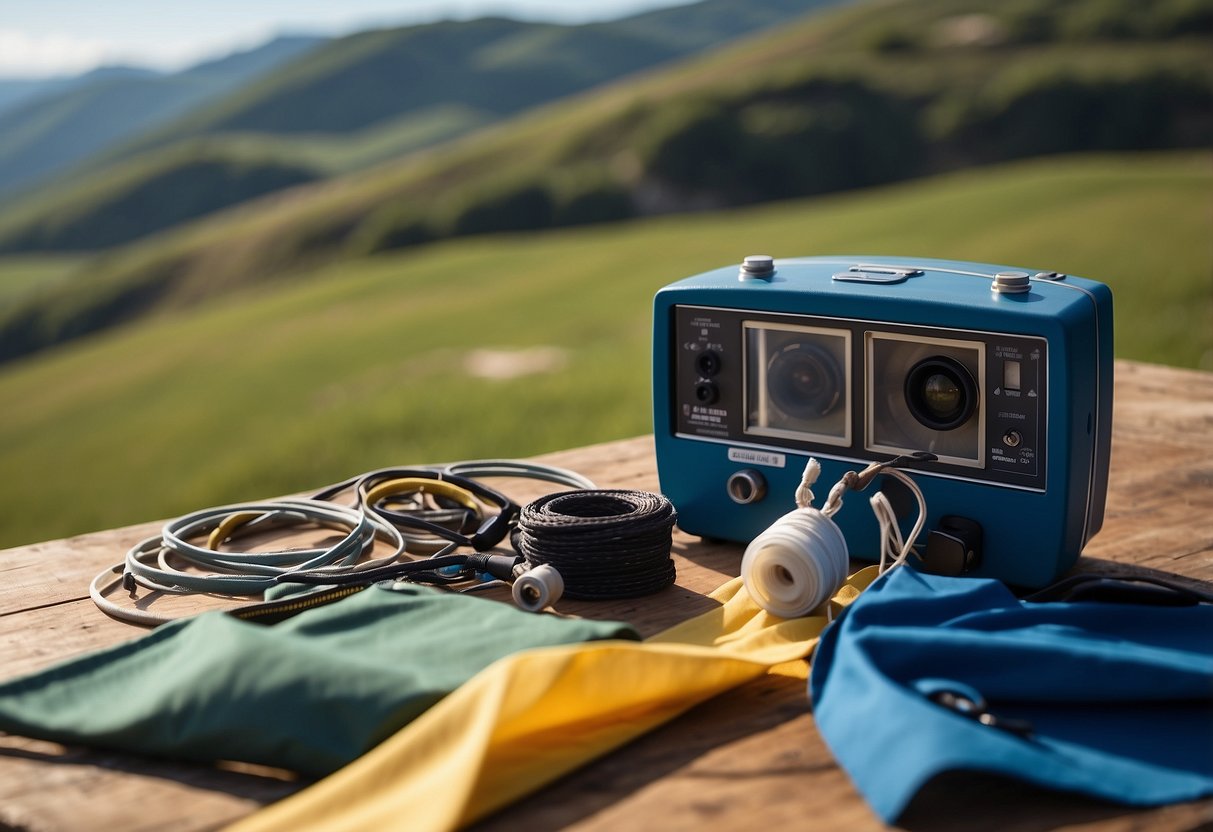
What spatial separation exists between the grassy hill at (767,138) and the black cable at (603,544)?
37.8 metres

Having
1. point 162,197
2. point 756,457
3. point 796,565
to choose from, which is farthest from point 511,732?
point 162,197

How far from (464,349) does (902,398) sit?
971 centimetres

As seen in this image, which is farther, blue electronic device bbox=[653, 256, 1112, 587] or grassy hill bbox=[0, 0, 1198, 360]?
grassy hill bbox=[0, 0, 1198, 360]

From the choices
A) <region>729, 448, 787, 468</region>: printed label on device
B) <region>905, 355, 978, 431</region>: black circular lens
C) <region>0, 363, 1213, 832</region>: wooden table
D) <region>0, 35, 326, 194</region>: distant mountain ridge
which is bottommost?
<region>0, 363, 1213, 832</region>: wooden table

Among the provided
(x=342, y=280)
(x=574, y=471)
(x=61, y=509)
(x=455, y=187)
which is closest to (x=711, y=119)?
(x=455, y=187)

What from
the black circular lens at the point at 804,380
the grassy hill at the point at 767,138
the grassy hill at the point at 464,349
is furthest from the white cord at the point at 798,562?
the grassy hill at the point at 767,138

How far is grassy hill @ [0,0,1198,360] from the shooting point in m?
38.2

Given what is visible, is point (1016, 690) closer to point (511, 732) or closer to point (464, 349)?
point (511, 732)

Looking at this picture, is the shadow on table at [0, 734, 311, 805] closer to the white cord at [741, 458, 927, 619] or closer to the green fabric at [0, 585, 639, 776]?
the green fabric at [0, 585, 639, 776]

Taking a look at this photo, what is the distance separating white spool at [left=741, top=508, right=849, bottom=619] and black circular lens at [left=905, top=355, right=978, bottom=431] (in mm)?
285

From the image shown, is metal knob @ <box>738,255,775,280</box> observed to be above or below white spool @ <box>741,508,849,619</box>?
above

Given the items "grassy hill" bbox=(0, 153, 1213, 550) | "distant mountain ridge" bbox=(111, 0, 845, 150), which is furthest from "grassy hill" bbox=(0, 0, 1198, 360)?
"distant mountain ridge" bbox=(111, 0, 845, 150)

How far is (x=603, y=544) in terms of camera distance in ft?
6.33

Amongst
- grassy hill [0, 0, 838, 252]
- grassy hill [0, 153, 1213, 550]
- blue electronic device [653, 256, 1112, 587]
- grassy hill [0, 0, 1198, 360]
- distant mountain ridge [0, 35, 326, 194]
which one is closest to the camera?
blue electronic device [653, 256, 1112, 587]
